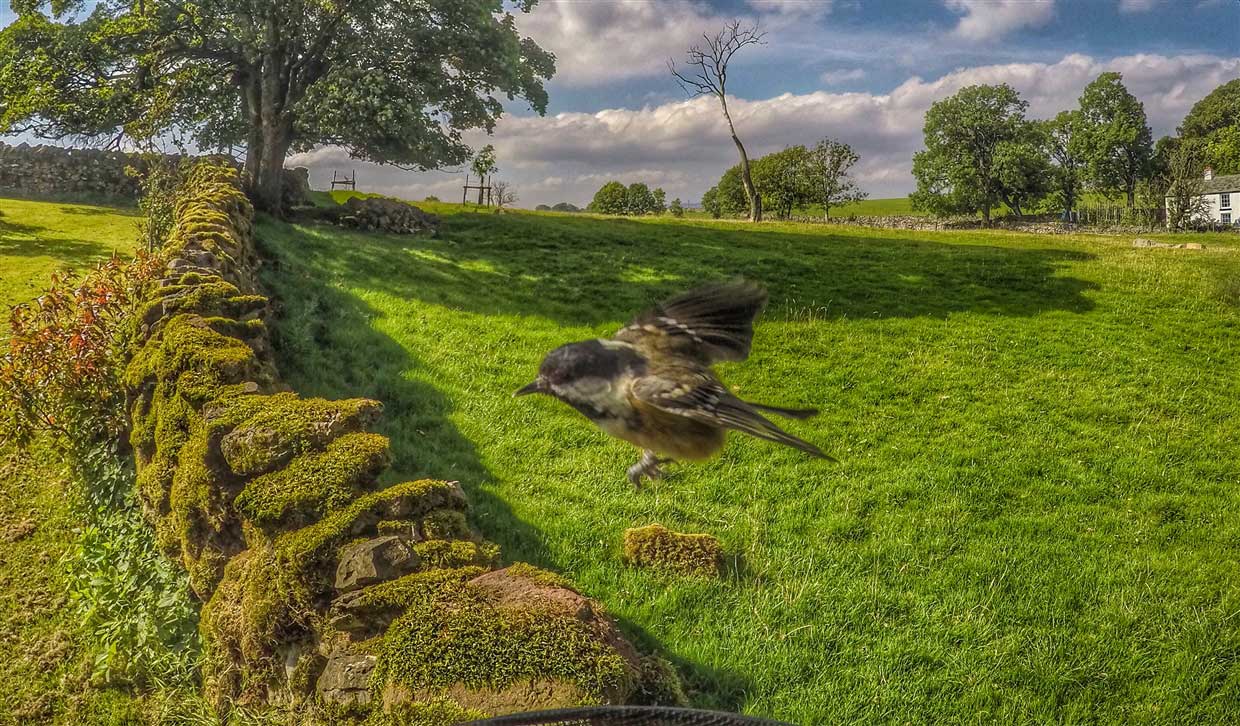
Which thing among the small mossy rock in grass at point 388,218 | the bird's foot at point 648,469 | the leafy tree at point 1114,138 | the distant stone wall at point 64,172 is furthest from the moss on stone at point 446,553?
the leafy tree at point 1114,138

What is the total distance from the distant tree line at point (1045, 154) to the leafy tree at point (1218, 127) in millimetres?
123

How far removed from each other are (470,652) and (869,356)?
824 centimetres

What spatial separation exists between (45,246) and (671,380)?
1852 centimetres

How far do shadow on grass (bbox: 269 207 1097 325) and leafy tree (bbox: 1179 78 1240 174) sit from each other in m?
48.8

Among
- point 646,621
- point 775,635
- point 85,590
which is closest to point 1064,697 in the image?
point 775,635

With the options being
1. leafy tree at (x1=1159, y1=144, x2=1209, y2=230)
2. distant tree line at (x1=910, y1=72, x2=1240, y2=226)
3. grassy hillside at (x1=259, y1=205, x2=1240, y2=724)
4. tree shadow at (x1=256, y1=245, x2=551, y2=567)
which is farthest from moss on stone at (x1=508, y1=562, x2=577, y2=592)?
distant tree line at (x1=910, y1=72, x2=1240, y2=226)

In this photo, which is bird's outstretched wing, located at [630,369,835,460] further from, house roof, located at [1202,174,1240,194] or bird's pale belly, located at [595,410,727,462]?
house roof, located at [1202,174,1240,194]

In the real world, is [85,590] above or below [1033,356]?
below

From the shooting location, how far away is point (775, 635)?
489 centimetres

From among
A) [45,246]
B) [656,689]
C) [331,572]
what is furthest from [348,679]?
[45,246]

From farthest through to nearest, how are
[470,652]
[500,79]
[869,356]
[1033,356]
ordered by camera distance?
1. [500,79]
2. [1033,356]
3. [869,356]
4. [470,652]

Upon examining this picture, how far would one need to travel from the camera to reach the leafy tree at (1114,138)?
186ft

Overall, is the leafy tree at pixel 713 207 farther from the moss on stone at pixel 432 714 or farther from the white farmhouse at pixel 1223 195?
the white farmhouse at pixel 1223 195

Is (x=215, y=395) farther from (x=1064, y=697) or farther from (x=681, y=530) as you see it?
(x=1064, y=697)
